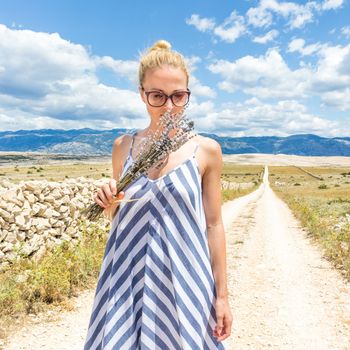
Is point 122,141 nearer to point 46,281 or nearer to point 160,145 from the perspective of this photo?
point 160,145

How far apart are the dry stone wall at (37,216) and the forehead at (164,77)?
20.0ft

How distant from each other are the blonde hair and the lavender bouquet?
0.30 meters

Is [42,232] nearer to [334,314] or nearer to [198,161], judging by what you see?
[334,314]

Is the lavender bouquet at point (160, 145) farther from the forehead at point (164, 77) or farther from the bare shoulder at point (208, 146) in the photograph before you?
the forehead at point (164, 77)

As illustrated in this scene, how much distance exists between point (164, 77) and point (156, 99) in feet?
0.42

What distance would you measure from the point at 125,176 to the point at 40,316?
16.4ft

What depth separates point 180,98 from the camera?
2.20m

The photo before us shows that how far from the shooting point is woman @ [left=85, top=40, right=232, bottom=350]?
195 cm

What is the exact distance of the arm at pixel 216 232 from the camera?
2076mm

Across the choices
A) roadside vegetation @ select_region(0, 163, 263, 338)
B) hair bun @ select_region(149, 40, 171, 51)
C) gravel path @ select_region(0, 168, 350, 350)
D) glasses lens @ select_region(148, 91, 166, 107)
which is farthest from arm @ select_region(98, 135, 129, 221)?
gravel path @ select_region(0, 168, 350, 350)

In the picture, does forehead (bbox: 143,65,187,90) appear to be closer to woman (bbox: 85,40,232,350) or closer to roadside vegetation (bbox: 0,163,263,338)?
woman (bbox: 85,40,232,350)

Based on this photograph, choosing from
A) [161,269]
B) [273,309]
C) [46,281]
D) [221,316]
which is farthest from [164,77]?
[273,309]

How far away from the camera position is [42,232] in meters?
9.49

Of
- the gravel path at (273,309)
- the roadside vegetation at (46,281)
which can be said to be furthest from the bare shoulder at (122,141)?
the gravel path at (273,309)
